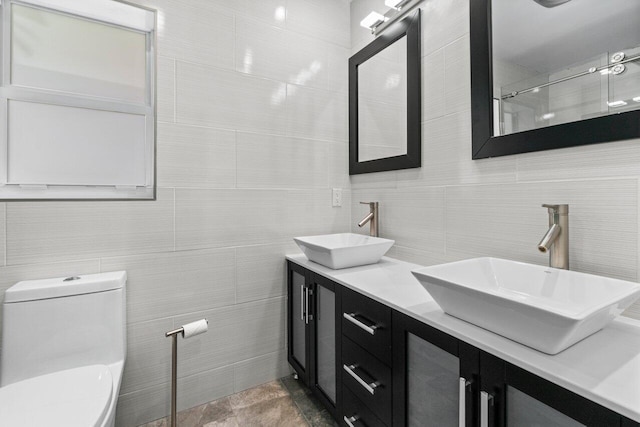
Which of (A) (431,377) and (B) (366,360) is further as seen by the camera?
(B) (366,360)

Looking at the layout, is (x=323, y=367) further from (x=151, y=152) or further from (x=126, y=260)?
(x=151, y=152)

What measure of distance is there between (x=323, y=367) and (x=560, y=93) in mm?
1551

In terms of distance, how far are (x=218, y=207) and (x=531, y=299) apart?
4.90ft

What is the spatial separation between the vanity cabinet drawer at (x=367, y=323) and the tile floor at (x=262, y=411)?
0.63 m

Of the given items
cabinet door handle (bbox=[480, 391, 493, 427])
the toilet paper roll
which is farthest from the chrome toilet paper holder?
cabinet door handle (bbox=[480, 391, 493, 427])

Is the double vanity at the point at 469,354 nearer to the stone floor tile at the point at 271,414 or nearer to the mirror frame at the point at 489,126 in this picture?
the stone floor tile at the point at 271,414

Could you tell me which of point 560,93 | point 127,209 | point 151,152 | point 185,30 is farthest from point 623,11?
point 127,209

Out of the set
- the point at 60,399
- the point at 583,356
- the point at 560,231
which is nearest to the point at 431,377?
the point at 583,356

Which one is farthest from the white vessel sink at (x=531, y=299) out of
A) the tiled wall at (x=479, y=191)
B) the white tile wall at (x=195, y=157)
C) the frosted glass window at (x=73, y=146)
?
the frosted glass window at (x=73, y=146)

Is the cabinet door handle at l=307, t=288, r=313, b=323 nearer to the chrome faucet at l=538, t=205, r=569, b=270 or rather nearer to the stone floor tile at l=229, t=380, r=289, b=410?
the stone floor tile at l=229, t=380, r=289, b=410

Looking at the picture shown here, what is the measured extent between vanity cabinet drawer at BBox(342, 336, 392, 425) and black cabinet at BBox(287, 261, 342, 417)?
0.07 meters

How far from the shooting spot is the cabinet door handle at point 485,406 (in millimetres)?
782

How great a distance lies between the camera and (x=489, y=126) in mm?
1298

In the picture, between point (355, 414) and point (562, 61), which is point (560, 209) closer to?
point (562, 61)
